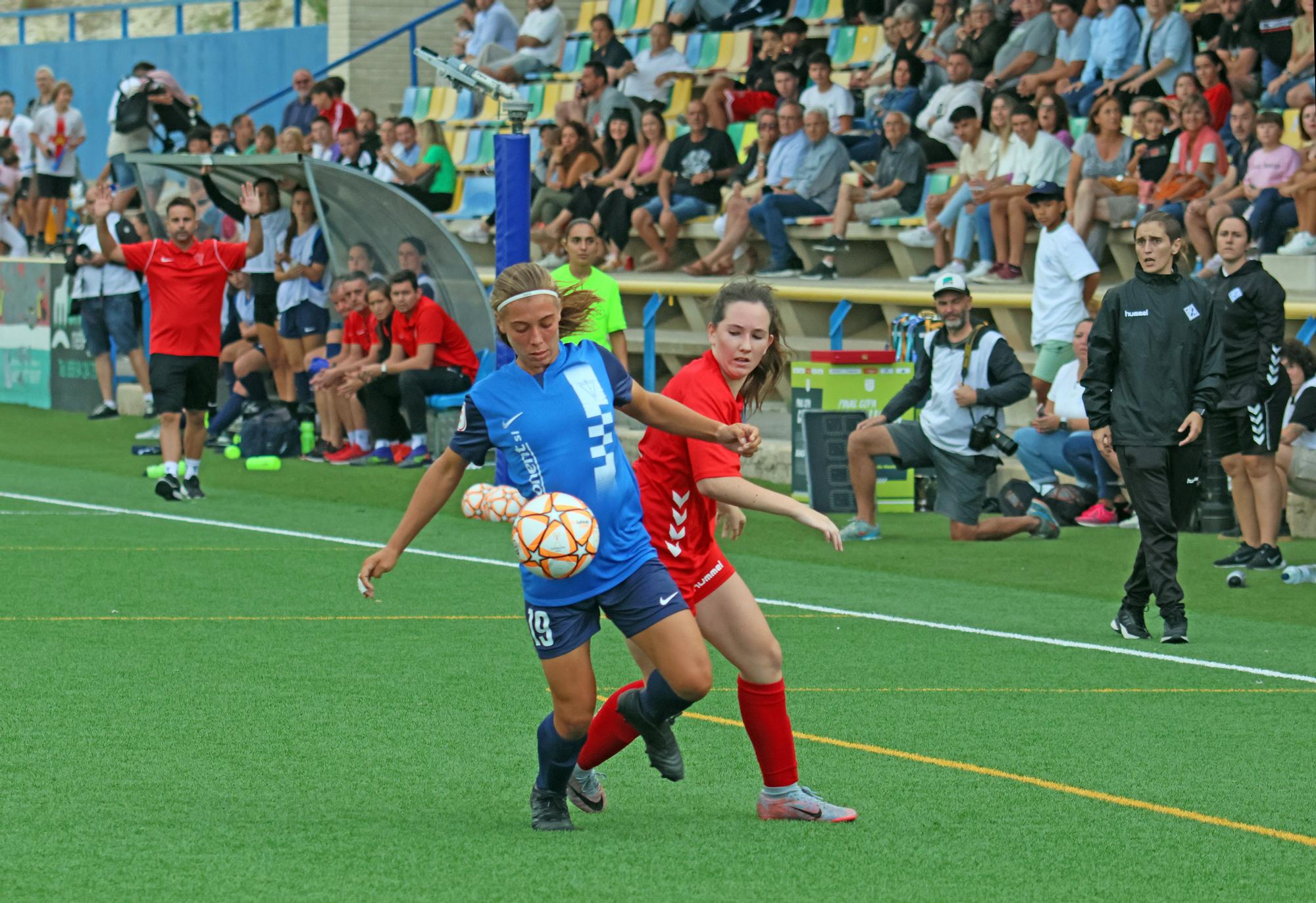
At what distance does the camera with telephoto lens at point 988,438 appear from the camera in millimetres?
12617

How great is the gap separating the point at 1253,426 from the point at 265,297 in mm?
10334

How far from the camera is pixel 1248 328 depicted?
11.3 m

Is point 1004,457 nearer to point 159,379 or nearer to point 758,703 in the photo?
point 159,379

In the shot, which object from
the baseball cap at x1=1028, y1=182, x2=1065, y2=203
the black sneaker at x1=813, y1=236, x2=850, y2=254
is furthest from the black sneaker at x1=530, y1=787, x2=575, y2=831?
the black sneaker at x1=813, y1=236, x2=850, y2=254

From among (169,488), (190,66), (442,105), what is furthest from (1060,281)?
(190,66)

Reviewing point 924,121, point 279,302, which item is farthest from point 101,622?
point 924,121

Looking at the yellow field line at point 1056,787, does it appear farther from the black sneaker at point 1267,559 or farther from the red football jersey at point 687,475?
the black sneaker at point 1267,559

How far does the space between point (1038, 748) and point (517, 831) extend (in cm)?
220

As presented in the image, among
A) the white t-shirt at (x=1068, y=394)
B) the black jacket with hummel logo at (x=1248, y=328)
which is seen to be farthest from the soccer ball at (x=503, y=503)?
the white t-shirt at (x=1068, y=394)

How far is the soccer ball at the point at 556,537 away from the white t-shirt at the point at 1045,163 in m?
11.9

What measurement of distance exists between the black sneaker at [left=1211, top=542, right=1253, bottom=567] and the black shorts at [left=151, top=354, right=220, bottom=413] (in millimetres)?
7312

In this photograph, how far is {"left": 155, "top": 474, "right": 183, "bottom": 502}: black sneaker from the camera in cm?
1452

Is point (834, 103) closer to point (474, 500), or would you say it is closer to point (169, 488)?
point (169, 488)

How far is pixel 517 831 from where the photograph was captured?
19.0 ft
